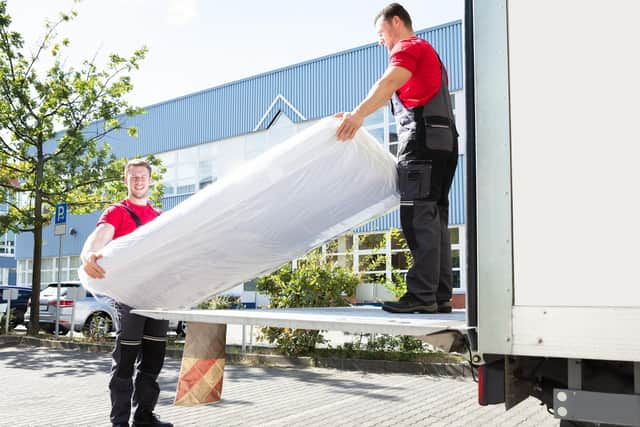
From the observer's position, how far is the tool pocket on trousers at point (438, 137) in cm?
346

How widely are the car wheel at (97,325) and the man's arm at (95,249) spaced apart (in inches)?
387

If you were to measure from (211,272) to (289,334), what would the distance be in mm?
6911

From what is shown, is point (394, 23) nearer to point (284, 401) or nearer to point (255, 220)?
point (255, 220)

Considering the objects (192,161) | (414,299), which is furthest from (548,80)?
(192,161)

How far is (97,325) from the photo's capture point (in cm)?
1375

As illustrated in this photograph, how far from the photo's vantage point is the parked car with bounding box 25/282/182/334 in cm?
1382

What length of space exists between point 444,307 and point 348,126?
115 centimetres

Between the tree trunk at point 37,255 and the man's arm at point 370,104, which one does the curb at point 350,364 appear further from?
the man's arm at point 370,104

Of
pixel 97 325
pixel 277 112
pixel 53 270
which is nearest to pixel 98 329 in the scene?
pixel 97 325

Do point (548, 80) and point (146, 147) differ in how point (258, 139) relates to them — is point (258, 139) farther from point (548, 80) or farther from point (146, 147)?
point (548, 80)

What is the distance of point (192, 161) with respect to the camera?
28500 mm

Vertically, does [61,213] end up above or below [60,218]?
above

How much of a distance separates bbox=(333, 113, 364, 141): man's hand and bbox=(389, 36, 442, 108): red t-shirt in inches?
16.4

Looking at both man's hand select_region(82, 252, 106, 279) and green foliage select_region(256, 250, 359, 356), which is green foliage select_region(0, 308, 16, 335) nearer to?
green foliage select_region(256, 250, 359, 356)
